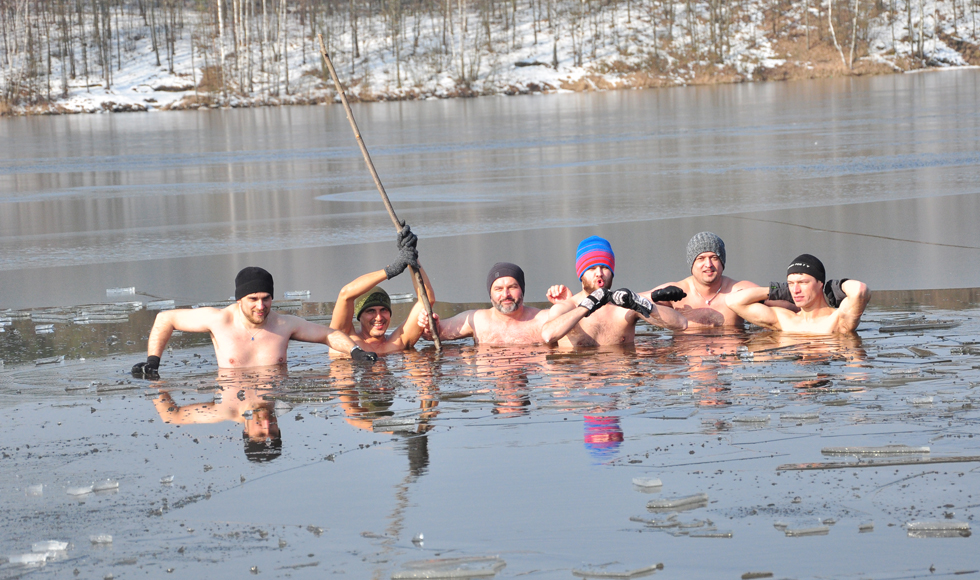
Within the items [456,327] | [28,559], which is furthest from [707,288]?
[28,559]

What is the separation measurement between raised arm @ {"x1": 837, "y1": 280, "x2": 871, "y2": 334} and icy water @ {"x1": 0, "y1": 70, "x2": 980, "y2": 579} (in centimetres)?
19

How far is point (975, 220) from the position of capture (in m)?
12.4

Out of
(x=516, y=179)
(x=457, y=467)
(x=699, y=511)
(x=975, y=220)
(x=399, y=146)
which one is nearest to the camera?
(x=699, y=511)

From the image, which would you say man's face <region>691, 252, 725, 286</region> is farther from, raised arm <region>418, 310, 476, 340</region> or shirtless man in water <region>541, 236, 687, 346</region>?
raised arm <region>418, 310, 476, 340</region>

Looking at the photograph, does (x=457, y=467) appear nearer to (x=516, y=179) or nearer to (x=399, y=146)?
(x=516, y=179)

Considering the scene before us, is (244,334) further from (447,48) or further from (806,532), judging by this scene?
(447,48)

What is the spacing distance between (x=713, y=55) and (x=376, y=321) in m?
63.5

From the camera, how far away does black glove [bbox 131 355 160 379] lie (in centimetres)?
755

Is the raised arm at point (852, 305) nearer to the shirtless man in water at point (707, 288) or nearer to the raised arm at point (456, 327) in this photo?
the shirtless man in water at point (707, 288)

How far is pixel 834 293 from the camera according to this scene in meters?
8.12

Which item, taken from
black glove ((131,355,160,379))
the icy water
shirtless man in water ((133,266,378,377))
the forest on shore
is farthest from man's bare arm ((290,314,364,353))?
the forest on shore

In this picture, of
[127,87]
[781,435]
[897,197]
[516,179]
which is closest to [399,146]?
[516,179]

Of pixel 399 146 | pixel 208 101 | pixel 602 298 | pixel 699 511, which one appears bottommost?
pixel 699 511

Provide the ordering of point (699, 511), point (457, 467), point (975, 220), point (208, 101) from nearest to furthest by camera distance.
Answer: point (699, 511), point (457, 467), point (975, 220), point (208, 101)
